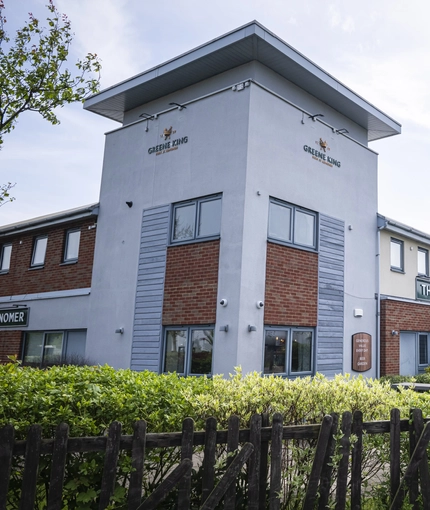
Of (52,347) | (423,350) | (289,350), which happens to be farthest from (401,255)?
(52,347)

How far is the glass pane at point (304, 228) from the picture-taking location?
12891mm

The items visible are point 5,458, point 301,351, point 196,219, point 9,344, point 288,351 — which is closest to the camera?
point 5,458

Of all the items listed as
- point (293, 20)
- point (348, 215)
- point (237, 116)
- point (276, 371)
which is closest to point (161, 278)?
point (276, 371)

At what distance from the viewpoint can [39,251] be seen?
55.9 ft

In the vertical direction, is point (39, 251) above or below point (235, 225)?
above

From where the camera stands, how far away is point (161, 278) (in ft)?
41.7

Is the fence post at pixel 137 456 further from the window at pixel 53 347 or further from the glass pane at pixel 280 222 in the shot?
the window at pixel 53 347

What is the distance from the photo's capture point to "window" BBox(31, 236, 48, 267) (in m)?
16.9

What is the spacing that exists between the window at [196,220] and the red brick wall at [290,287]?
1.43 meters

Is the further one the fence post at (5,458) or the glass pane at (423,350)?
the glass pane at (423,350)

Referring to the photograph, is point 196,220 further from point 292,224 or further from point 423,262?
point 423,262

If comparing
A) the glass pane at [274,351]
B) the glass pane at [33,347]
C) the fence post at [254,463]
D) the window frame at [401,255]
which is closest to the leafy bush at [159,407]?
the fence post at [254,463]

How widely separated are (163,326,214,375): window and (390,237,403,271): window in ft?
25.4

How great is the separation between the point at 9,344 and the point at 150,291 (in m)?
6.60
